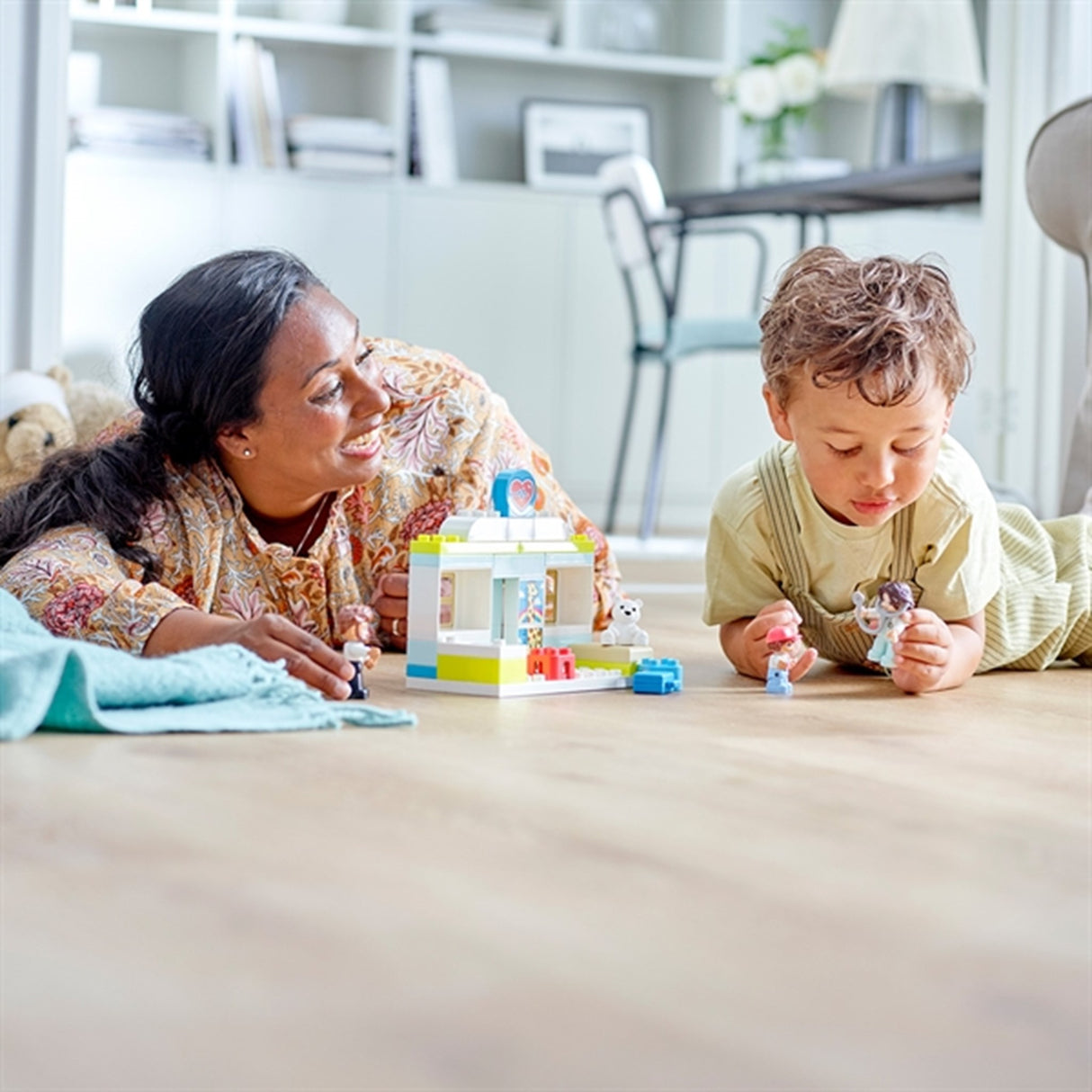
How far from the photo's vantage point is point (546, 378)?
500 cm

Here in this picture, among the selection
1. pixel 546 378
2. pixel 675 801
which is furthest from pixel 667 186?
pixel 675 801

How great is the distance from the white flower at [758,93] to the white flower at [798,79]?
20 millimetres

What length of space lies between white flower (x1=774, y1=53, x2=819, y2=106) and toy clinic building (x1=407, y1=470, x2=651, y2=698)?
11.3 ft

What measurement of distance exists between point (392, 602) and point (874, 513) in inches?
20.0

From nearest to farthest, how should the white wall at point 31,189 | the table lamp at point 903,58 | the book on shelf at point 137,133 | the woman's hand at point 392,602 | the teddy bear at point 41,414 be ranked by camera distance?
the woman's hand at point 392,602
the teddy bear at point 41,414
the white wall at point 31,189
the table lamp at point 903,58
the book on shelf at point 137,133

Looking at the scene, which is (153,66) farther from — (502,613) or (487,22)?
(502,613)

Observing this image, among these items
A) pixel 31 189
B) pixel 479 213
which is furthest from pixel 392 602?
pixel 479 213

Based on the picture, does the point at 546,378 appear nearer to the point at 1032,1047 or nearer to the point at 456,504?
the point at 456,504

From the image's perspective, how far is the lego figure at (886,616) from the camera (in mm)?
1591

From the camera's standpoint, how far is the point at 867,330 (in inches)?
60.4

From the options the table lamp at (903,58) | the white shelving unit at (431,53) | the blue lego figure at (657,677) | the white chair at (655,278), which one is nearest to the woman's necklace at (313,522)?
the blue lego figure at (657,677)

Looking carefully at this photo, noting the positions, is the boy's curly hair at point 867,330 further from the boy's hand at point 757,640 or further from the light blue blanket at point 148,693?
the light blue blanket at point 148,693

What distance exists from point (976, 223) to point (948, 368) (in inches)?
156

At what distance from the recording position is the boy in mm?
1550
